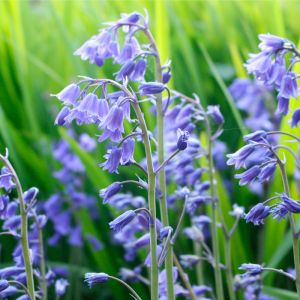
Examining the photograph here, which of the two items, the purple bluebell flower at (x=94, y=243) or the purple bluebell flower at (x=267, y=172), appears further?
the purple bluebell flower at (x=94, y=243)

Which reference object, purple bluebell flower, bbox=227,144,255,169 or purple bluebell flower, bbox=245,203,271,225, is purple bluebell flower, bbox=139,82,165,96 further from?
purple bluebell flower, bbox=245,203,271,225

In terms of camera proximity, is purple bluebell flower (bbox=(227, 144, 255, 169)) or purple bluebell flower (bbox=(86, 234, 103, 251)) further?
purple bluebell flower (bbox=(86, 234, 103, 251))

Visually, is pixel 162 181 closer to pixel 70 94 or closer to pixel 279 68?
pixel 70 94

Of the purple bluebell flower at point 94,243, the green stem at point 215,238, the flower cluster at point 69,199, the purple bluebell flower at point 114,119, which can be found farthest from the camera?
the flower cluster at point 69,199

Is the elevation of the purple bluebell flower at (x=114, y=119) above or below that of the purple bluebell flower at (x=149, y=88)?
below

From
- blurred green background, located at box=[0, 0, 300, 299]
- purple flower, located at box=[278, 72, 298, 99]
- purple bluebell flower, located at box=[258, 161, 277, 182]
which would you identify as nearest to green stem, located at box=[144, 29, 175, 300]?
purple bluebell flower, located at box=[258, 161, 277, 182]

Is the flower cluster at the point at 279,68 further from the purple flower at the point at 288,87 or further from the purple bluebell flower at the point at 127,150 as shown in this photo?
the purple bluebell flower at the point at 127,150

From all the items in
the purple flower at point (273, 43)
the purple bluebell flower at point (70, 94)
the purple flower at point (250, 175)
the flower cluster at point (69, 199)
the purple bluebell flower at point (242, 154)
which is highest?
the purple flower at point (273, 43)

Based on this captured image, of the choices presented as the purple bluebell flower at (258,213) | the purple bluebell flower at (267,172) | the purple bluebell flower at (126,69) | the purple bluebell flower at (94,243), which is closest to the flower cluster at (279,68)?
the purple bluebell flower at (267,172)
